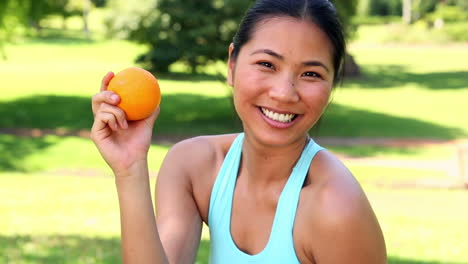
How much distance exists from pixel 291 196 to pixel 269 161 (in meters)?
0.16

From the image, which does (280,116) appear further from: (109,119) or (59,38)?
(59,38)

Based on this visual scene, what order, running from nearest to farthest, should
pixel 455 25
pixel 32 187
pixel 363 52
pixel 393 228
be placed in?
1. pixel 393 228
2. pixel 32 187
3. pixel 363 52
4. pixel 455 25

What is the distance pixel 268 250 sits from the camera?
2.31 metres

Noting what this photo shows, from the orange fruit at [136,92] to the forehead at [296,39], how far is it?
35 cm

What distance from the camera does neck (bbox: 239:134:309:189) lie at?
2.43 meters

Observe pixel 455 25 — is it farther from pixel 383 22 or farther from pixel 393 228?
pixel 393 228

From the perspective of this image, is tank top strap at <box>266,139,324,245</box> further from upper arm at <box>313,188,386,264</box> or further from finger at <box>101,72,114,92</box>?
finger at <box>101,72,114,92</box>

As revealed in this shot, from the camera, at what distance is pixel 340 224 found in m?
2.21

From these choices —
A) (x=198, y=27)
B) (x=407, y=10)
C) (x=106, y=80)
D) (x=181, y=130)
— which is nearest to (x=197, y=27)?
(x=198, y=27)

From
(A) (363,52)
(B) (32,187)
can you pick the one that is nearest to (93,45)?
(A) (363,52)

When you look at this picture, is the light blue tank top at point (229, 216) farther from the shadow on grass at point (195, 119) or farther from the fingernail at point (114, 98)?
the shadow on grass at point (195, 119)

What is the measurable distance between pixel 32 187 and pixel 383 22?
2329 inches

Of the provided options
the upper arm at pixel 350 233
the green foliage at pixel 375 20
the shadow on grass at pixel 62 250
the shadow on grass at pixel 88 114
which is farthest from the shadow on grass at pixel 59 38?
the upper arm at pixel 350 233

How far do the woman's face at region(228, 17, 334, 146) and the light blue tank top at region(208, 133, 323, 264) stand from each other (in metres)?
0.12
